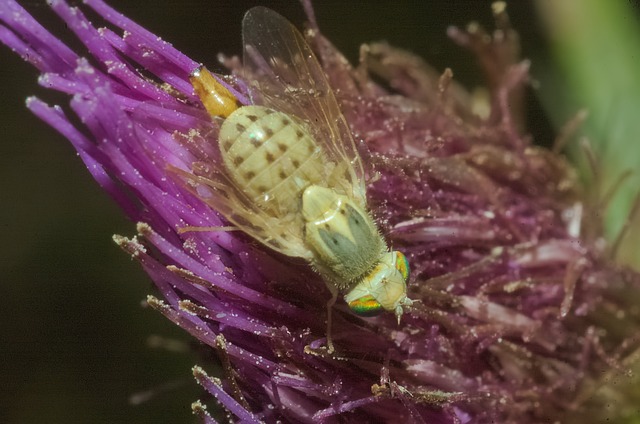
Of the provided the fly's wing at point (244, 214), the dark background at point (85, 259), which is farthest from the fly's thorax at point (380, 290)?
the dark background at point (85, 259)

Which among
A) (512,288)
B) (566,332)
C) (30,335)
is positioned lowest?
(566,332)

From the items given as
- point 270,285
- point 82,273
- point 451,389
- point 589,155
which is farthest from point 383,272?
point 82,273

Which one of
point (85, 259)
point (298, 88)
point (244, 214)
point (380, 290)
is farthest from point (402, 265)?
point (85, 259)

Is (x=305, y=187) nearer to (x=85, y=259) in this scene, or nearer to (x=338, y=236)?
(x=338, y=236)

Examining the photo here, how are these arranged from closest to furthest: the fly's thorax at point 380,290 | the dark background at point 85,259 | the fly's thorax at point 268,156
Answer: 1. the fly's thorax at point 268,156
2. the fly's thorax at point 380,290
3. the dark background at point 85,259

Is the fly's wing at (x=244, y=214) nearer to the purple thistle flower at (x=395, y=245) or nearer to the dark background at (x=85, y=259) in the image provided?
the purple thistle flower at (x=395, y=245)

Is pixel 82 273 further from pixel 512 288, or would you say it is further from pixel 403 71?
pixel 512 288
